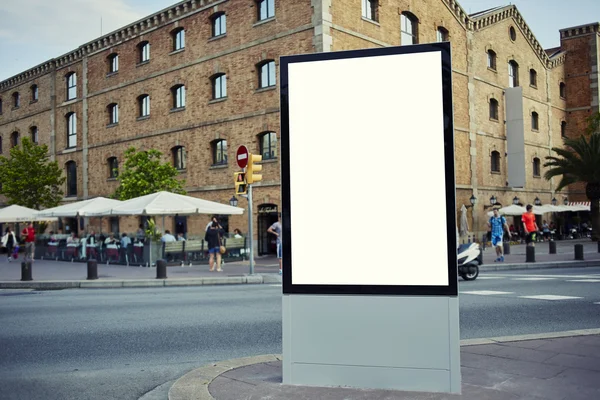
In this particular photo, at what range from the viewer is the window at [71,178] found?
35.4 meters

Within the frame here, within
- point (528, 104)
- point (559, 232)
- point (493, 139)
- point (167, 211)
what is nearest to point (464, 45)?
point (493, 139)

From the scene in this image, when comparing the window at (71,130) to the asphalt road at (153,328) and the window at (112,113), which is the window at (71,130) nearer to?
the window at (112,113)

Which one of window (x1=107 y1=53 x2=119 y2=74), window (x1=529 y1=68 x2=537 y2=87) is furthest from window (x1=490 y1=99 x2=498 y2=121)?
window (x1=107 y1=53 x2=119 y2=74)

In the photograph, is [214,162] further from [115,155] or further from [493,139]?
[493,139]

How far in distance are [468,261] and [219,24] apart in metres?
17.9

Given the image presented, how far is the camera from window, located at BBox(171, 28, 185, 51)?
27.7 metres

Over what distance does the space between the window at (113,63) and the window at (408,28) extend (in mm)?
16046

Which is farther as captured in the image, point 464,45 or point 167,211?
point 464,45

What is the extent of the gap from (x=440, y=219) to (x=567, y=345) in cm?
247

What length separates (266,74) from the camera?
24109mm

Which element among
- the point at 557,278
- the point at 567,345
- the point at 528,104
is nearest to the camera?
the point at 567,345

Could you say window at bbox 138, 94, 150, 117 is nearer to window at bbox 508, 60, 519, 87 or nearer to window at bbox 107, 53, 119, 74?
window at bbox 107, 53, 119, 74

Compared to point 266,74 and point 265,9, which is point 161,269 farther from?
point 265,9

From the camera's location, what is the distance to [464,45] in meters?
30.2
